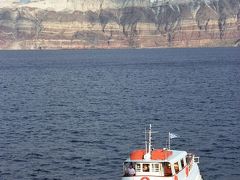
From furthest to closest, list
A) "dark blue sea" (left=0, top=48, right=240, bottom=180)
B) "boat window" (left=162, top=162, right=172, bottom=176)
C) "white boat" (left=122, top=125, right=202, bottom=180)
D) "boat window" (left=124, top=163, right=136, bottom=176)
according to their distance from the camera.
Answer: "dark blue sea" (left=0, top=48, right=240, bottom=180), "boat window" (left=162, top=162, right=172, bottom=176), "boat window" (left=124, top=163, right=136, bottom=176), "white boat" (left=122, top=125, right=202, bottom=180)

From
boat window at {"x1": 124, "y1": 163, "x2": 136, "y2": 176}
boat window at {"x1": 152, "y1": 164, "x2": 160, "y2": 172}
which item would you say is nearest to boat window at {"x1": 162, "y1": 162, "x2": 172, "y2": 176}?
boat window at {"x1": 152, "y1": 164, "x2": 160, "y2": 172}

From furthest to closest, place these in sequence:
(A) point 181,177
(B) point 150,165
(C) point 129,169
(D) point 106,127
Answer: (D) point 106,127
(A) point 181,177
(C) point 129,169
(B) point 150,165

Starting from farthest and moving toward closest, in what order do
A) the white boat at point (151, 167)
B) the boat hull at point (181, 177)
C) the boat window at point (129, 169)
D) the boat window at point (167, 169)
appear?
the boat window at point (167, 169) < the boat window at point (129, 169) < the white boat at point (151, 167) < the boat hull at point (181, 177)

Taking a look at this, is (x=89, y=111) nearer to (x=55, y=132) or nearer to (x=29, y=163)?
(x=55, y=132)

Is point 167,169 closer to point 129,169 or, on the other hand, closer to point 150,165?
point 150,165

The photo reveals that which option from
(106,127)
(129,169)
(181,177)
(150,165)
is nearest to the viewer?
(150,165)

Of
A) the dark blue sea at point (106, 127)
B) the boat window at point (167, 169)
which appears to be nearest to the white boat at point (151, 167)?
the boat window at point (167, 169)

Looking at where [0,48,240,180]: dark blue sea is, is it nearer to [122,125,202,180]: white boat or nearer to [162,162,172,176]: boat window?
[122,125,202,180]: white boat

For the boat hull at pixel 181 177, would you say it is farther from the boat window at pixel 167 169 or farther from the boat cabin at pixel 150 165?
the boat window at pixel 167 169

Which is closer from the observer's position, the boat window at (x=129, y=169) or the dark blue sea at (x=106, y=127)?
the boat window at (x=129, y=169)

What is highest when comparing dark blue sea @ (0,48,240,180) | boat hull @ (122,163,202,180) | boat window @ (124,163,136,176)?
boat window @ (124,163,136,176)

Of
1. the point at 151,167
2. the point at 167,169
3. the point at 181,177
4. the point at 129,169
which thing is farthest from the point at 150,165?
the point at 181,177

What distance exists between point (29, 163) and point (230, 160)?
882 inches

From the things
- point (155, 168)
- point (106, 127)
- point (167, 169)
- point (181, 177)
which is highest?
point (155, 168)
